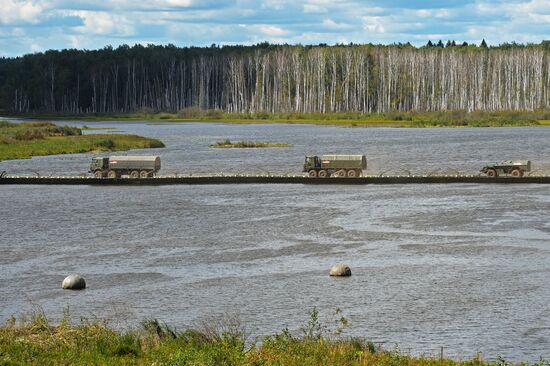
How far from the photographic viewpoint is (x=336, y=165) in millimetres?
91938

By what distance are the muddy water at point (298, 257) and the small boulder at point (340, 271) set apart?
15.1 inches

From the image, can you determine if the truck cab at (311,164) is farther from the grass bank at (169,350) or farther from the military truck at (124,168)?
the grass bank at (169,350)

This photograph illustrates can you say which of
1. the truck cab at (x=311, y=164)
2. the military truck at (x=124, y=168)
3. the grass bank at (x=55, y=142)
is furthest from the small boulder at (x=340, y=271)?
the grass bank at (x=55, y=142)

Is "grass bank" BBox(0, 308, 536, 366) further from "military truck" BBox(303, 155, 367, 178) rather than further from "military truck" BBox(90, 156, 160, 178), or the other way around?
"military truck" BBox(90, 156, 160, 178)

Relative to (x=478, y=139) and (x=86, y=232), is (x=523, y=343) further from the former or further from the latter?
(x=478, y=139)

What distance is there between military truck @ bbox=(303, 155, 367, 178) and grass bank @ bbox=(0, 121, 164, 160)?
1891 inches

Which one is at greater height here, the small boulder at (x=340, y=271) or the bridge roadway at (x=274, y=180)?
the bridge roadway at (x=274, y=180)

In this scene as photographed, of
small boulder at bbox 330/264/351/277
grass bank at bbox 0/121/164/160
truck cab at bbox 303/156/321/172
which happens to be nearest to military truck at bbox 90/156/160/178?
truck cab at bbox 303/156/321/172

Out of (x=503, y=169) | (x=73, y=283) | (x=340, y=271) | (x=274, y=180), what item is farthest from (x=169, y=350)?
(x=503, y=169)

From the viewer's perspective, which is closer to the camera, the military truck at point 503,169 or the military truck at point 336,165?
the military truck at point 503,169

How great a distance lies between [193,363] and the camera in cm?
2420

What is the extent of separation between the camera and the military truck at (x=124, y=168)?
94.9 m

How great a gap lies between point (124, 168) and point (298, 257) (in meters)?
46.6

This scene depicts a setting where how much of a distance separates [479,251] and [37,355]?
30.4 metres
